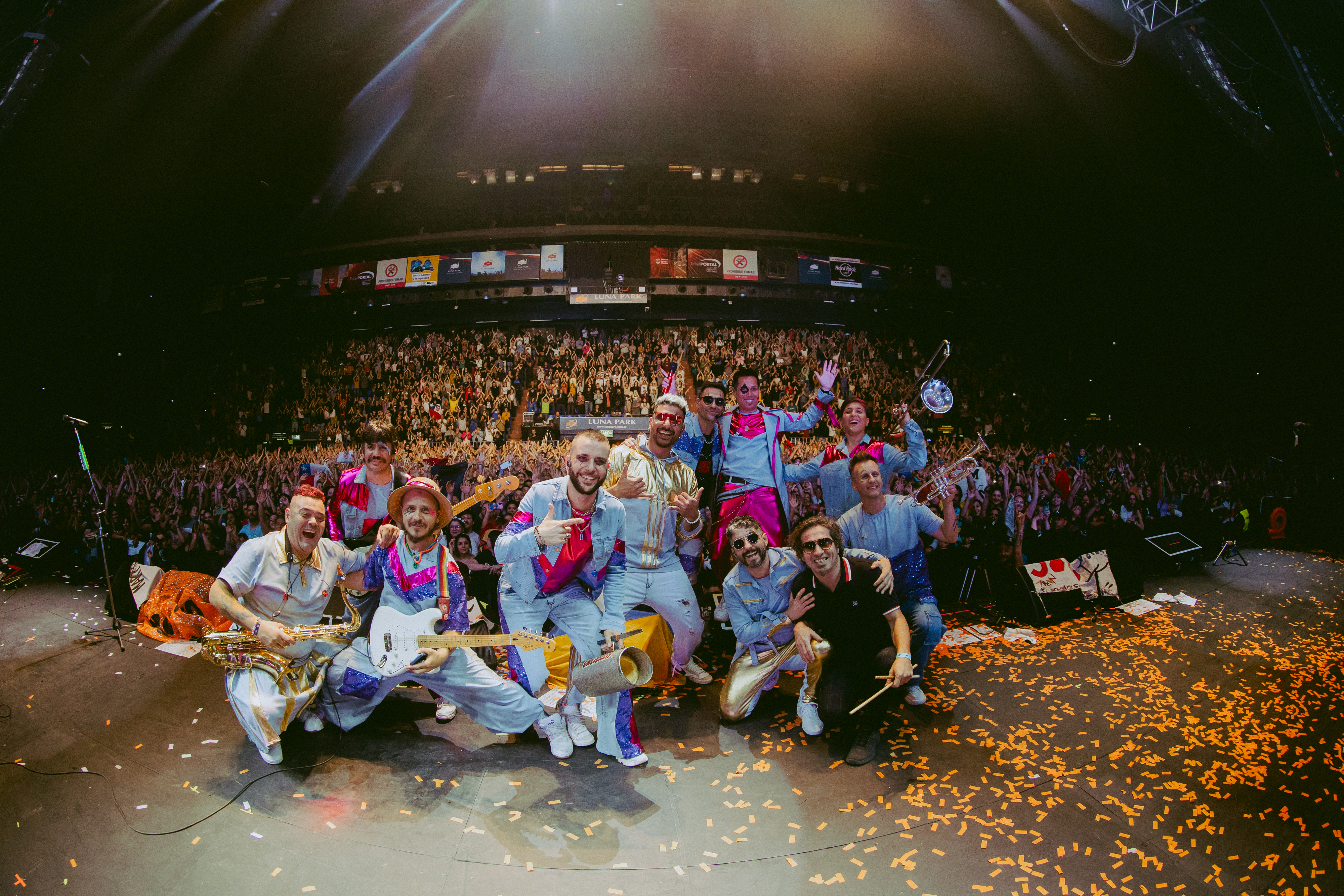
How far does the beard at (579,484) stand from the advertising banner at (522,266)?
41.9 feet

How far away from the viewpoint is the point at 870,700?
2887mm

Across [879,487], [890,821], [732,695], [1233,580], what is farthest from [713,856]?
[1233,580]

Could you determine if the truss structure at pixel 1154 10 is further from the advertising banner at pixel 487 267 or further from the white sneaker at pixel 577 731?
the advertising banner at pixel 487 267

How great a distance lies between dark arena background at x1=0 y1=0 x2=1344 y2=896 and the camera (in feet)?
8.25

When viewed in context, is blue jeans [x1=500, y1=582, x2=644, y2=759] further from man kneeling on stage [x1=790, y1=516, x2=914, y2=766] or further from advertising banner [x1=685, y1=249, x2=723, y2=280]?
advertising banner [x1=685, y1=249, x2=723, y2=280]

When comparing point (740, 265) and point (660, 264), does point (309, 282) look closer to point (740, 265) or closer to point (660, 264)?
point (660, 264)

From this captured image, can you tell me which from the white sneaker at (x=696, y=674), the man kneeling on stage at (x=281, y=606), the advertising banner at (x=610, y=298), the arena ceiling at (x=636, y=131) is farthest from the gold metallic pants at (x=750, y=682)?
the advertising banner at (x=610, y=298)

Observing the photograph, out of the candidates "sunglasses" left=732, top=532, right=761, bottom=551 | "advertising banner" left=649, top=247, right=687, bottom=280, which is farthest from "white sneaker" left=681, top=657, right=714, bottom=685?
"advertising banner" left=649, top=247, right=687, bottom=280

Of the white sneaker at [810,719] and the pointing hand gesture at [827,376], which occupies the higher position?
the pointing hand gesture at [827,376]

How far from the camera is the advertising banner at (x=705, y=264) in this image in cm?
1438

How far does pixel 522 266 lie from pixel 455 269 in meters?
1.85

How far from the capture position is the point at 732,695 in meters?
3.34

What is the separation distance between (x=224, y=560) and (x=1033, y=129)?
15888mm

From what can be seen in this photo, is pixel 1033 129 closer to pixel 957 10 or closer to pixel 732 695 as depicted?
pixel 957 10
